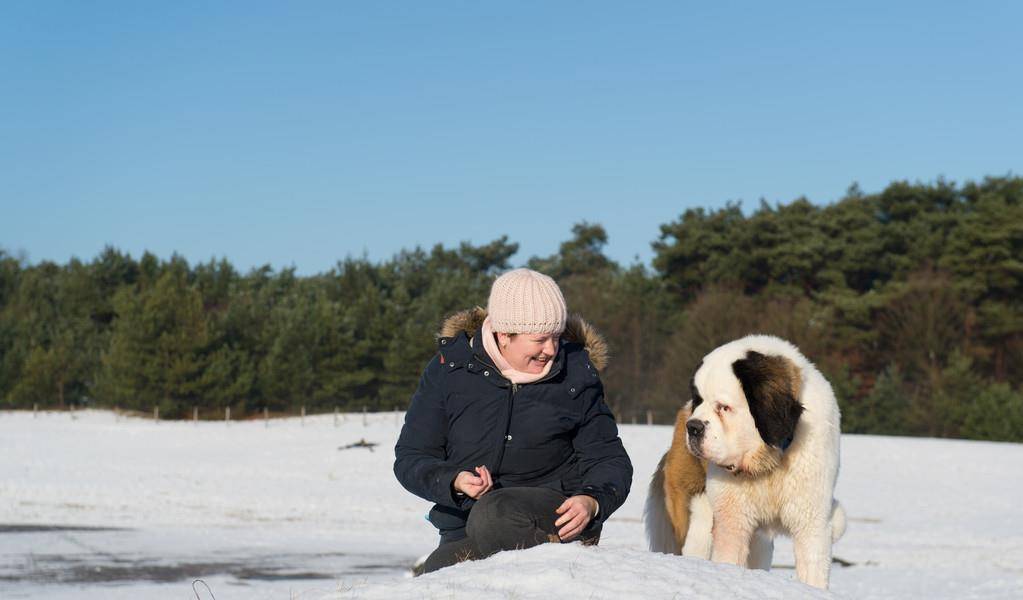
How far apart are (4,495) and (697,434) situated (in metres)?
21.1

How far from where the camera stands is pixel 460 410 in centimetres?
478

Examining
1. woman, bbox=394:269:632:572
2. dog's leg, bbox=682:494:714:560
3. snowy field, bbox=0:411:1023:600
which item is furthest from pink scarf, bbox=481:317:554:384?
dog's leg, bbox=682:494:714:560

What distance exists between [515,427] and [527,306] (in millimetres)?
510

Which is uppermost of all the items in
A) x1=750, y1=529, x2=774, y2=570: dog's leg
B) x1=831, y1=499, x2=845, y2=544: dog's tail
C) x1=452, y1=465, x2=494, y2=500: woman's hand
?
x1=452, y1=465, x2=494, y2=500: woman's hand

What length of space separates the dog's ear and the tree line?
37.3m

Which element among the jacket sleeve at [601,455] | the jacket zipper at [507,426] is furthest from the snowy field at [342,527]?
the jacket zipper at [507,426]

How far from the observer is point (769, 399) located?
5258 mm

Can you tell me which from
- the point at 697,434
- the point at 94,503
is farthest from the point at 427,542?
the point at 697,434

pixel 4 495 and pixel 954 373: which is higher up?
pixel 954 373

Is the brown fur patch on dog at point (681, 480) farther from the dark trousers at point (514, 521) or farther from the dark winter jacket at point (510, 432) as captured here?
the dark trousers at point (514, 521)

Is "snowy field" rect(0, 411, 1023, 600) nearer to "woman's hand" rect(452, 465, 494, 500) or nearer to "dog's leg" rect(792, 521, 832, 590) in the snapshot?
"woman's hand" rect(452, 465, 494, 500)

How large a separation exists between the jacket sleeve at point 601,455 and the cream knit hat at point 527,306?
0.37 meters

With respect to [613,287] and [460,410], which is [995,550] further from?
[613,287]

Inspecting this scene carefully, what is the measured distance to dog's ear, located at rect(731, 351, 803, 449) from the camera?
5254 millimetres
